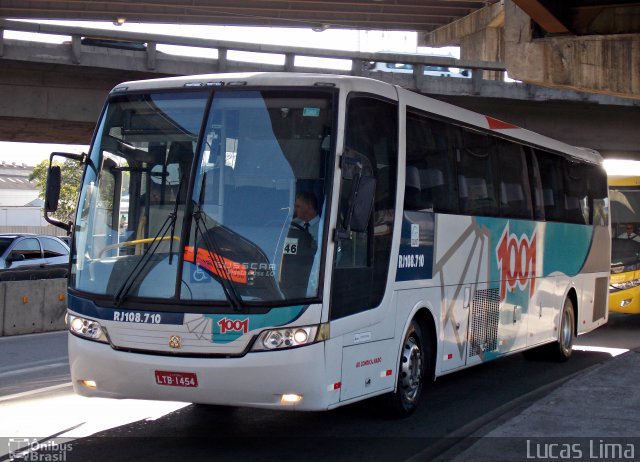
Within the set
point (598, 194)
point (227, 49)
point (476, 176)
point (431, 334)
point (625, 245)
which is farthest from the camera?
point (227, 49)

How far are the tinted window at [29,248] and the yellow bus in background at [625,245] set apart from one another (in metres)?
13.5

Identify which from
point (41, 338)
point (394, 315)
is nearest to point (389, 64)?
point (41, 338)

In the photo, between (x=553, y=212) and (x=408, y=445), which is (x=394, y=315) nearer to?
(x=408, y=445)

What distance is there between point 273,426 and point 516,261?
196 inches

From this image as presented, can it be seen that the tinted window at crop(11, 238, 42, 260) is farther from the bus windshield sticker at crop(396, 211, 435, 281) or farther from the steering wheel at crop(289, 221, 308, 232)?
the steering wheel at crop(289, 221, 308, 232)

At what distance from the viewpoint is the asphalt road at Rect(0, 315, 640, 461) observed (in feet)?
26.1

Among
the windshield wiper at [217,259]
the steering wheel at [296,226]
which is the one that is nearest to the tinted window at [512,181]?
the steering wheel at [296,226]

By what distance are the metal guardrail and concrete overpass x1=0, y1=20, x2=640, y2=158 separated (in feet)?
0.09

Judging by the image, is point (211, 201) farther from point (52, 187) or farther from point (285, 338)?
point (52, 187)

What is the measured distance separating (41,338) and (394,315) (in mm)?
10069

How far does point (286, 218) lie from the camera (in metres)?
7.84

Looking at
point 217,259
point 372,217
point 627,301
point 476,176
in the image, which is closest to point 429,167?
point 476,176

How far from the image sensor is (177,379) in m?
7.61

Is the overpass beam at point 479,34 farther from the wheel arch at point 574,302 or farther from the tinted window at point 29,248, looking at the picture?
the wheel arch at point 574,302
